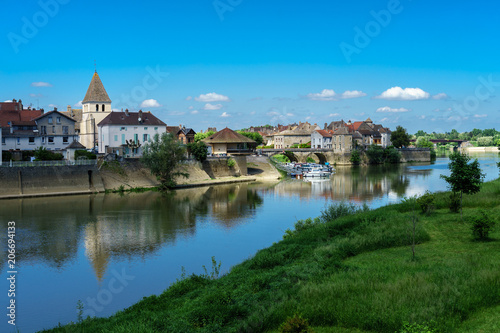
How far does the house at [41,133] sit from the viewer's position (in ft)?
206

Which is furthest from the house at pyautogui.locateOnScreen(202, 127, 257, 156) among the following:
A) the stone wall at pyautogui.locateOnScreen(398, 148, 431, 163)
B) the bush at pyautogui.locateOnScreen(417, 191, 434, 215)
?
the stone wall at pyautogui.locateOnScreen(398, 148, 431, 163)

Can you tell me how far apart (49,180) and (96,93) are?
1079 inches

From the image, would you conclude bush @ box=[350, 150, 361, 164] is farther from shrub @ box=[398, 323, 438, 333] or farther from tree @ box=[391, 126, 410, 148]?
shrub @ box=[398, 323, 438, 333]

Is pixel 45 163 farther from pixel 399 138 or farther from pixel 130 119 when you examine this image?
pixel 399 138

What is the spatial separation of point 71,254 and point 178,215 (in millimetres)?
13582

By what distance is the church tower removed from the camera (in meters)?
74.0

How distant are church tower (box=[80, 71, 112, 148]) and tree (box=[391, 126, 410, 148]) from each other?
8437 centimetres

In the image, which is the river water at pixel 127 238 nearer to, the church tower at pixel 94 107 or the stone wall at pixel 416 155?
the church tower at pixel 94 107

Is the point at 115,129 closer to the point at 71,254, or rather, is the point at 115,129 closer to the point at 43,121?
the point at 43,121

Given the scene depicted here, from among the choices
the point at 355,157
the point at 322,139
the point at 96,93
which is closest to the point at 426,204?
the point at 96,93

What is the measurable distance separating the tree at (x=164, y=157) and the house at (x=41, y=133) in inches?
745

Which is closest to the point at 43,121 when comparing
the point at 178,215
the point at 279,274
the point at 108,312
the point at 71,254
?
the point at 178,215

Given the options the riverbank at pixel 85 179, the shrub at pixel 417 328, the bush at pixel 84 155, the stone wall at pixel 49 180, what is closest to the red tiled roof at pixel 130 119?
the bush at pixel 84 155

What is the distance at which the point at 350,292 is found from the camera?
1281 cm
